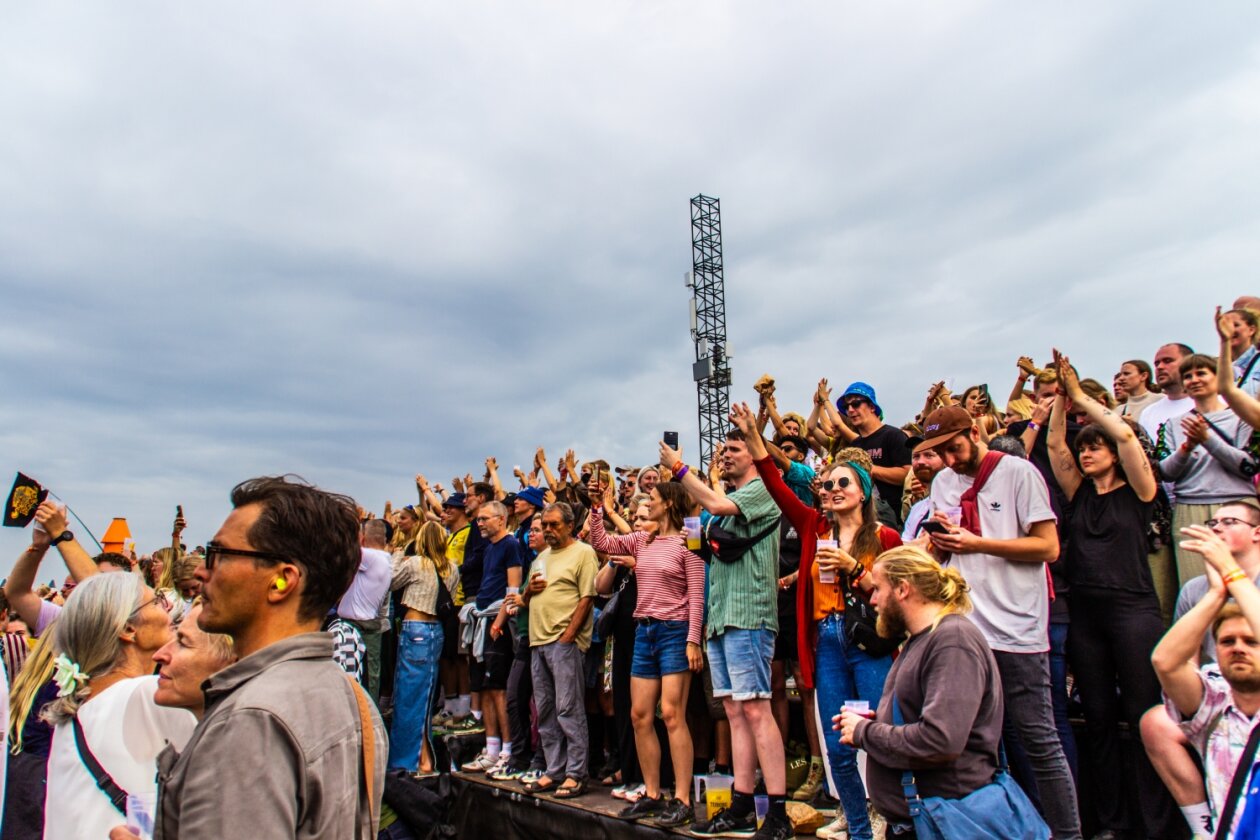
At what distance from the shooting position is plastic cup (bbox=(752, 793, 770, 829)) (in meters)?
4.79

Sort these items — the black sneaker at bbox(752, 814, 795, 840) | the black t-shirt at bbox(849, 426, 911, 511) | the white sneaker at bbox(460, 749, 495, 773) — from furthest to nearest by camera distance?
the white sneaker at bbox(460, 749, 495, 773) < the black t-shirt at bbox(849, 426, 911, 511) < the black sneaker at bbox(752, 814, 795, 840)

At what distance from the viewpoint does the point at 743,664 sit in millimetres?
4871

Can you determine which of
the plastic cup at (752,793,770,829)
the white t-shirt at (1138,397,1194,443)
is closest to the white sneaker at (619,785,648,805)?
the plastic cup at (752,793,770,829)

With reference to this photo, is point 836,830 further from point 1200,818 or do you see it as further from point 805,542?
point 1200,818

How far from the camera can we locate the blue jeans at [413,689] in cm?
716

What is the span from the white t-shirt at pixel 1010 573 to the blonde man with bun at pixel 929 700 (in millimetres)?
859

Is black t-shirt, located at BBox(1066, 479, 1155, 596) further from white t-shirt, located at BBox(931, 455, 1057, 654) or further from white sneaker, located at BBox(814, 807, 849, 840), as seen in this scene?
white sneaker, located at BBox(814, 807, 849, 840)

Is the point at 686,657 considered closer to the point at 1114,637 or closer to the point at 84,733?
the point at 1114,637

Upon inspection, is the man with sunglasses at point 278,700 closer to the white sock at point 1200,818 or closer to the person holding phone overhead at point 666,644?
the white sock at point 1200,818

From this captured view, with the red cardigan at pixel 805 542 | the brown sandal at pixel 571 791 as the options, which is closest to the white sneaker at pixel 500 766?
the brown sandal at pixel 571 791

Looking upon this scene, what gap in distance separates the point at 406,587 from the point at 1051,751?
5.37m

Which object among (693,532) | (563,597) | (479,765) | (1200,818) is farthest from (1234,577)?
(479,765)

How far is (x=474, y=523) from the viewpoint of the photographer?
8.29 metres

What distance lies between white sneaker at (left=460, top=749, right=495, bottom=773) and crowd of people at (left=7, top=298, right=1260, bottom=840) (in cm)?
5
